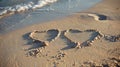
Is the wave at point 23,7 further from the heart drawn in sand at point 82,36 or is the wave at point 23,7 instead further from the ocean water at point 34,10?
the heart drawn in sand at point 82,36

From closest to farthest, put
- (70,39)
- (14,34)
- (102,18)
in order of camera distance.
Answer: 1. (70,39)
2. (14,34)
3. (102,18)

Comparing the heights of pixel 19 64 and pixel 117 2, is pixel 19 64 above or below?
below

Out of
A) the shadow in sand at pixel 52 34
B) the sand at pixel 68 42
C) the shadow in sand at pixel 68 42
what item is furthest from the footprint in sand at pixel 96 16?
the shadow in sand at pixel 68 42

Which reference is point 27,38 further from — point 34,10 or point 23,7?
point 23,7

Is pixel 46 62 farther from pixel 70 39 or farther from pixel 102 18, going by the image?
pixel 102 18

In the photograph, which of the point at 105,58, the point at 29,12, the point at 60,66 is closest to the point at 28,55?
the point at 60,66

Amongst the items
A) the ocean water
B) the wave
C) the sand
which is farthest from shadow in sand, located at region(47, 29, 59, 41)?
the wave

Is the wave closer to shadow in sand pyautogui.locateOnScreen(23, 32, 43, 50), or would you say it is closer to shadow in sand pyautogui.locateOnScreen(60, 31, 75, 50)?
shadow in sand pyautogui.locateOnScreen(23, 32, 43, 50)

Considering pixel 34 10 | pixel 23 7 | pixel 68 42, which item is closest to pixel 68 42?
pixel 68 42
